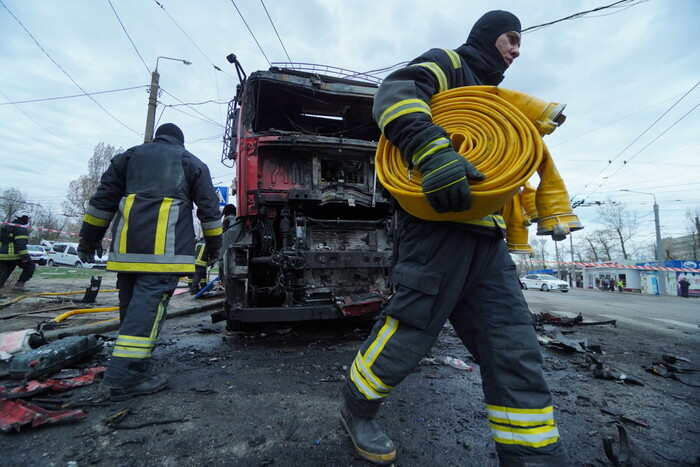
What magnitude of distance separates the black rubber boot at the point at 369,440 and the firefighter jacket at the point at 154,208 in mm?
1550

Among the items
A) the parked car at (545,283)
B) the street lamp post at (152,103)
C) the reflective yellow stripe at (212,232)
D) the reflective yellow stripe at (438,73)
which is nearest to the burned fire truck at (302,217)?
the reflective yellow stripe at (212,232)

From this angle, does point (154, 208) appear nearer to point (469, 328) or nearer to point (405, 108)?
point (405, 108)

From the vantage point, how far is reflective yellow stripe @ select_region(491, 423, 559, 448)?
1175 mm

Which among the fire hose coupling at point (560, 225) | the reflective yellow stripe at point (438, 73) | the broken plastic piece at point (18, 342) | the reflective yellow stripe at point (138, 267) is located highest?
the reflective yellow stripe at point (438, 73)

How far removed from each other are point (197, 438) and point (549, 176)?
2.04 meters

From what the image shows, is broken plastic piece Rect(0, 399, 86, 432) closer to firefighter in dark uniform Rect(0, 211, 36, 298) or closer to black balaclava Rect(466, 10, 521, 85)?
black balaclava Rect(466, 10, 521, 85)

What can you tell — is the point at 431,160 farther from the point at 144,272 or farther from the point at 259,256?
the point at 259,256

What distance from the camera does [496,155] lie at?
4.32ft

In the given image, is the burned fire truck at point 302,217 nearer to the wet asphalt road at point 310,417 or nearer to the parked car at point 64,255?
the wet asphalt road at point 310,417

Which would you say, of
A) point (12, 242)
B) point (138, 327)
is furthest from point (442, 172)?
point (12, 242)

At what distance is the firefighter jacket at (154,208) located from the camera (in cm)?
226

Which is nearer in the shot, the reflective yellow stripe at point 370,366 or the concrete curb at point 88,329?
the reflective yellow stripe at point 370,366

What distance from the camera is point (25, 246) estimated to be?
661 centimetres

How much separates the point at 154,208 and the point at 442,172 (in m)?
2.05
